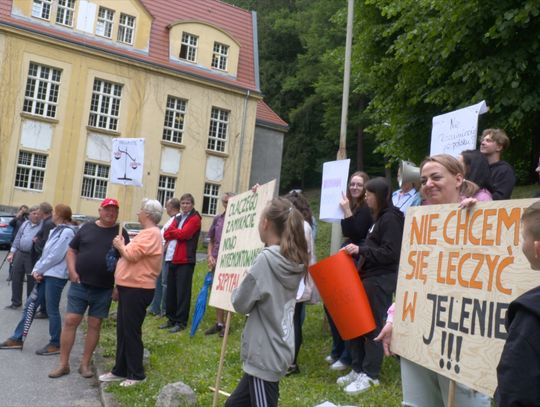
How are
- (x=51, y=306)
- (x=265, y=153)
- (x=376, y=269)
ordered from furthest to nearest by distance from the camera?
(x=265, y=153) → (x=51, y=306) → (x=376, y=269)

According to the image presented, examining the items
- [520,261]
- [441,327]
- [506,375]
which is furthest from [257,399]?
[506,375]

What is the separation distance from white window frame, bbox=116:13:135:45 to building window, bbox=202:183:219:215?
900cm

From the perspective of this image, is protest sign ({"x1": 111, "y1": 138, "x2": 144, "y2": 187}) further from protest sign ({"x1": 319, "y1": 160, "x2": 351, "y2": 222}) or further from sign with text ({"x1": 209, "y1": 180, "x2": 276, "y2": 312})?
sign with text ({"x1": 209, "y1": 180, "x2": 276, "y2": 312})

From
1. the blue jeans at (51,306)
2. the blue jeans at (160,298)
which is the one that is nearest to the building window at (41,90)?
the blue jeans at (160,298)

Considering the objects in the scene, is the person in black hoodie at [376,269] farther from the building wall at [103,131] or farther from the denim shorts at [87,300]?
the building wall at [103,131]

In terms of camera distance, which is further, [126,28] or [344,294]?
[126,28]

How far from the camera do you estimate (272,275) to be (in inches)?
152

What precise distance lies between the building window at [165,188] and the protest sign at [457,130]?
27.0m

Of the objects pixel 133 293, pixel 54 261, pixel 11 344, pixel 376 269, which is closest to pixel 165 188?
pixel 11 344

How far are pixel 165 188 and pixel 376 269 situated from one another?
92.7ft

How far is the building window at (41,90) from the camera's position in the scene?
2914 cm

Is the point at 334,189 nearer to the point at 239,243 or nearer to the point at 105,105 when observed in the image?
the point at 239,243

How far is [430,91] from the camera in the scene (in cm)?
1478

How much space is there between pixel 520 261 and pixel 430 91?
41.4ft
